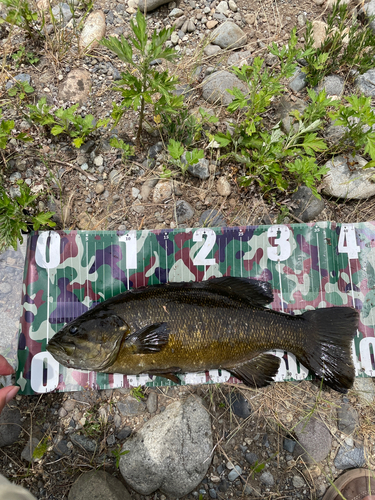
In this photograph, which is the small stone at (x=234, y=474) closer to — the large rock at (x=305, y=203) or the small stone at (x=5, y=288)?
the large rock at (x=305, y=203)

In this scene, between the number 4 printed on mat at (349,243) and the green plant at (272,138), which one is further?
the number 4 printed on mat at (349,243)

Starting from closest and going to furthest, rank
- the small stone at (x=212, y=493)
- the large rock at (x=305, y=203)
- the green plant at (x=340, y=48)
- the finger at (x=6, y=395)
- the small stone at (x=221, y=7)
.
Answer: the finger at (x=6, y=395), the small stone at (x=212, y=493), the large rock at (x=305, y=203), the green plant at (x=340, y=48), the small stone at (x=221, y=7)

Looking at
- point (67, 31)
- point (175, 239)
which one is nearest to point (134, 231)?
point (175, 239)

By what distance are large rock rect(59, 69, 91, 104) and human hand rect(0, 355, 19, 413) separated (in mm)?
3159

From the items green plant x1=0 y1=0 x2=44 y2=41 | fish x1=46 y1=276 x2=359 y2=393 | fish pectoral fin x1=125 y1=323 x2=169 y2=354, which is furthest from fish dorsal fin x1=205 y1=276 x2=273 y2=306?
green plant x1=0 y1=0 x2=44 y2=41

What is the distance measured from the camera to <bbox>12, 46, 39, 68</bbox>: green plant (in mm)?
4266

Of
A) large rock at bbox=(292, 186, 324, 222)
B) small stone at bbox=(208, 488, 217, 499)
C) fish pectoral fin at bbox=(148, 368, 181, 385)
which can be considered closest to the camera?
fish pectoral fin at bbox=(148, 368, 181, 385)

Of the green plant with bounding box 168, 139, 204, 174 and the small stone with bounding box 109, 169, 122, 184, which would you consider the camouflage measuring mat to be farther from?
the green plant with bounding box 168, 139, 204, 174

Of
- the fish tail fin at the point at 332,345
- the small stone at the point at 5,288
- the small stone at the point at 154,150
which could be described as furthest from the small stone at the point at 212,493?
the small stone at the point at 154,150

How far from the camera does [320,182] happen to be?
4156 millimetres

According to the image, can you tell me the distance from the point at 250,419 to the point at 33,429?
7.86 ft

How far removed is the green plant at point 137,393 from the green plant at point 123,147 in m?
2.66

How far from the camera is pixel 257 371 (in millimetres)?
3697

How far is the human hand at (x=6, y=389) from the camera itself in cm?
318
